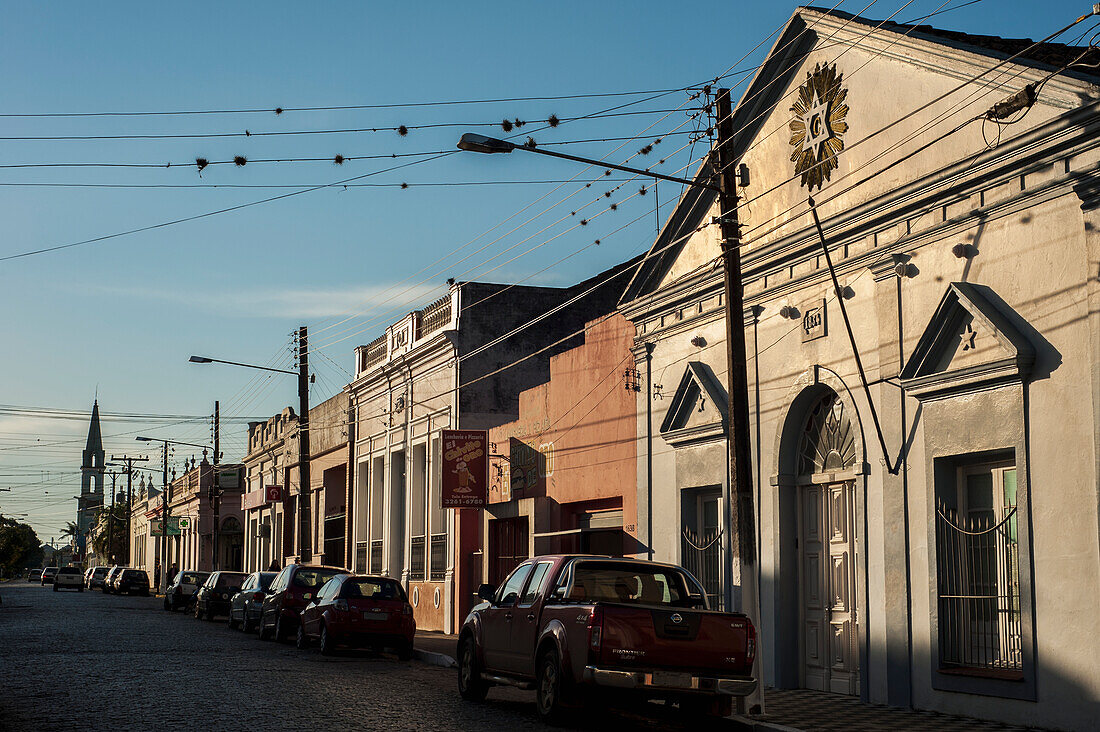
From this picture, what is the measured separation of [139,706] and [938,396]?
955 centimetres

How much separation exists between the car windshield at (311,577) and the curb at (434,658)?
13.4 feet

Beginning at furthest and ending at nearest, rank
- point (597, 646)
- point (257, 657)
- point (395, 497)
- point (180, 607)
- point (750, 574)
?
point (180, 607) < point (395, 497) < point (257, 657) < point (750, 574) < point (597, 646)

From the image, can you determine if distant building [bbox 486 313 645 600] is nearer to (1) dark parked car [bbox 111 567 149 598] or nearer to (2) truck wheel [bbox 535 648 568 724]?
(2) truck wheel [bbox 535 648 568 724]

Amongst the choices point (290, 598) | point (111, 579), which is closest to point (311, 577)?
point (290, 598)

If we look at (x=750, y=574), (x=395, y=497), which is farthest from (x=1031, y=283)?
(x=395, y=497)

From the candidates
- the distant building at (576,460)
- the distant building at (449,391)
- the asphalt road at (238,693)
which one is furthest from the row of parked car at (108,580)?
the distant building at (576,460)

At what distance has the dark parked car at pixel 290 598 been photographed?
27.1 m

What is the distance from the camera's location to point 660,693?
40.7 ft

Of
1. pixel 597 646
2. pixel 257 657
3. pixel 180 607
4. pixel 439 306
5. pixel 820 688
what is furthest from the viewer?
pixel 180 607

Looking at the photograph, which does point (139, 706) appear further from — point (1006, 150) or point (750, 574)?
point (1006, 150)

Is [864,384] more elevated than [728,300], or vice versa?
[728,300]

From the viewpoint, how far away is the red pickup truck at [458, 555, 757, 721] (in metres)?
12.4

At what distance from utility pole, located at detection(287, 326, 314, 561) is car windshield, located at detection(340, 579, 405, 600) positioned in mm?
10942

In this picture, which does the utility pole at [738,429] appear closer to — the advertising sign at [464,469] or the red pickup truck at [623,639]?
the red pickup truck at [623,639]
